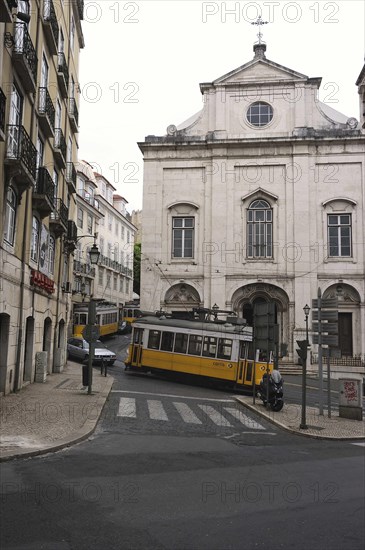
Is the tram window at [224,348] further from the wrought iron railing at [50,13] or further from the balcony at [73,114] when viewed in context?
the wrought iron railing at [50,13]

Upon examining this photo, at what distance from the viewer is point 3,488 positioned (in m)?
6.73

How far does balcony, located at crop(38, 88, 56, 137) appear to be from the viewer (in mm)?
18125

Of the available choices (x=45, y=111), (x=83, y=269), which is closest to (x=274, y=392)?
(x=45, y=111)

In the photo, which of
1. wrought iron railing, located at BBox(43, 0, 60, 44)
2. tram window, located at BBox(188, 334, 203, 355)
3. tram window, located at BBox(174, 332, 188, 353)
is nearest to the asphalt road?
tram window, located at BBox(188, 334, 203, 355)

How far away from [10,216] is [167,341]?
418 inches

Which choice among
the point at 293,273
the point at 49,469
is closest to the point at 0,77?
the point at 49,469

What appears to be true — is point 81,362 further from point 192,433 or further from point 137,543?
point 137,543

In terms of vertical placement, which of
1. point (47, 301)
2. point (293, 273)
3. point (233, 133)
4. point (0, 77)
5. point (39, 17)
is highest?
point (233, 133)

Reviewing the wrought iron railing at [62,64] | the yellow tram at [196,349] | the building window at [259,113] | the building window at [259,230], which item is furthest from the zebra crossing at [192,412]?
the building window at [259,113]

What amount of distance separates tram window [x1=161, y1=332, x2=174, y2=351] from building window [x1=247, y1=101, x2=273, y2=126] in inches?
697

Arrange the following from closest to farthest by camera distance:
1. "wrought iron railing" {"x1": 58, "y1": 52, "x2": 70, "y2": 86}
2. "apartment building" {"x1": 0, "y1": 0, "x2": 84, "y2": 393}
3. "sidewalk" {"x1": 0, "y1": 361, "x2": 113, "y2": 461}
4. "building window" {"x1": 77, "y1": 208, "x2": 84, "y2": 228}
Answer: "sidewalk" {"x1": 0, "y1": 361, "x2": 113, "y2": 461}
"apartment building" {"x1": 0, "y1": 0, "x2": 84, "y2": 393}
"wrought iron railing" {"x1": 58, "y1": 52, "x2": 70, "y2": 86}
"building window" {"x1": 77, "y1": 208, "x2": 84, "y2": 228}

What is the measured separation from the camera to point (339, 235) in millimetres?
32469

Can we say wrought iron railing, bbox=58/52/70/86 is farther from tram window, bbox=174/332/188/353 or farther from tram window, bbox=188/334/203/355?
tram window, bbox=188/334/203/355

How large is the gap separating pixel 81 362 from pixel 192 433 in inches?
800
